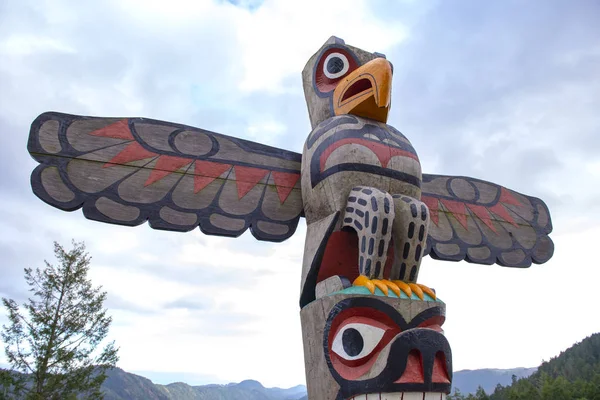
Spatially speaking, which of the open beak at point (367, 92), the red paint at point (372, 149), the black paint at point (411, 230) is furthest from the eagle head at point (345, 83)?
the black paint at point (411, 230)

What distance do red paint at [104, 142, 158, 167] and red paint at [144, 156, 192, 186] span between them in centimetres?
9

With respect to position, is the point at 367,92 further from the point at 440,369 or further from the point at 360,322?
the point at 440,369

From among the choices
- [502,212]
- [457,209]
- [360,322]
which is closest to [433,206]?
[457,209]

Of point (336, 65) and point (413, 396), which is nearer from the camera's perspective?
point (413, 396)

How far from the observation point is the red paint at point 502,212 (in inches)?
208

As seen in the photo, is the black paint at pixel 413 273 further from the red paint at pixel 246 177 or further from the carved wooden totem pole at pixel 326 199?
the red paint at pixel 246 177

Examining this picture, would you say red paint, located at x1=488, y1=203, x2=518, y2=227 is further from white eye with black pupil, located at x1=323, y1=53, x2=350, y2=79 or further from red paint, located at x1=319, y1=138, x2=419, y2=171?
white eye with black pupil, located at x1=323, y1=53, x2=350, y2=79

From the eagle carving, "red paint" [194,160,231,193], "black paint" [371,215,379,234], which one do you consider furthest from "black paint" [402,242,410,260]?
"red paint" [194,160,231,193]

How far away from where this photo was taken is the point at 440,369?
9.18 ft

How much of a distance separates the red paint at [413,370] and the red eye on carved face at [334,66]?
2.65 meters

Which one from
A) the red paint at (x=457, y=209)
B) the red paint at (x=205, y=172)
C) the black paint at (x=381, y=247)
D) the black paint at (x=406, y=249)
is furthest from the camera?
the red paint at (x=457, y=209)

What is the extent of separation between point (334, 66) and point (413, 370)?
291cm

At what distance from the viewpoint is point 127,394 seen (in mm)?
85250

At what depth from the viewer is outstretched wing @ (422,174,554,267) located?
4.89 metres
